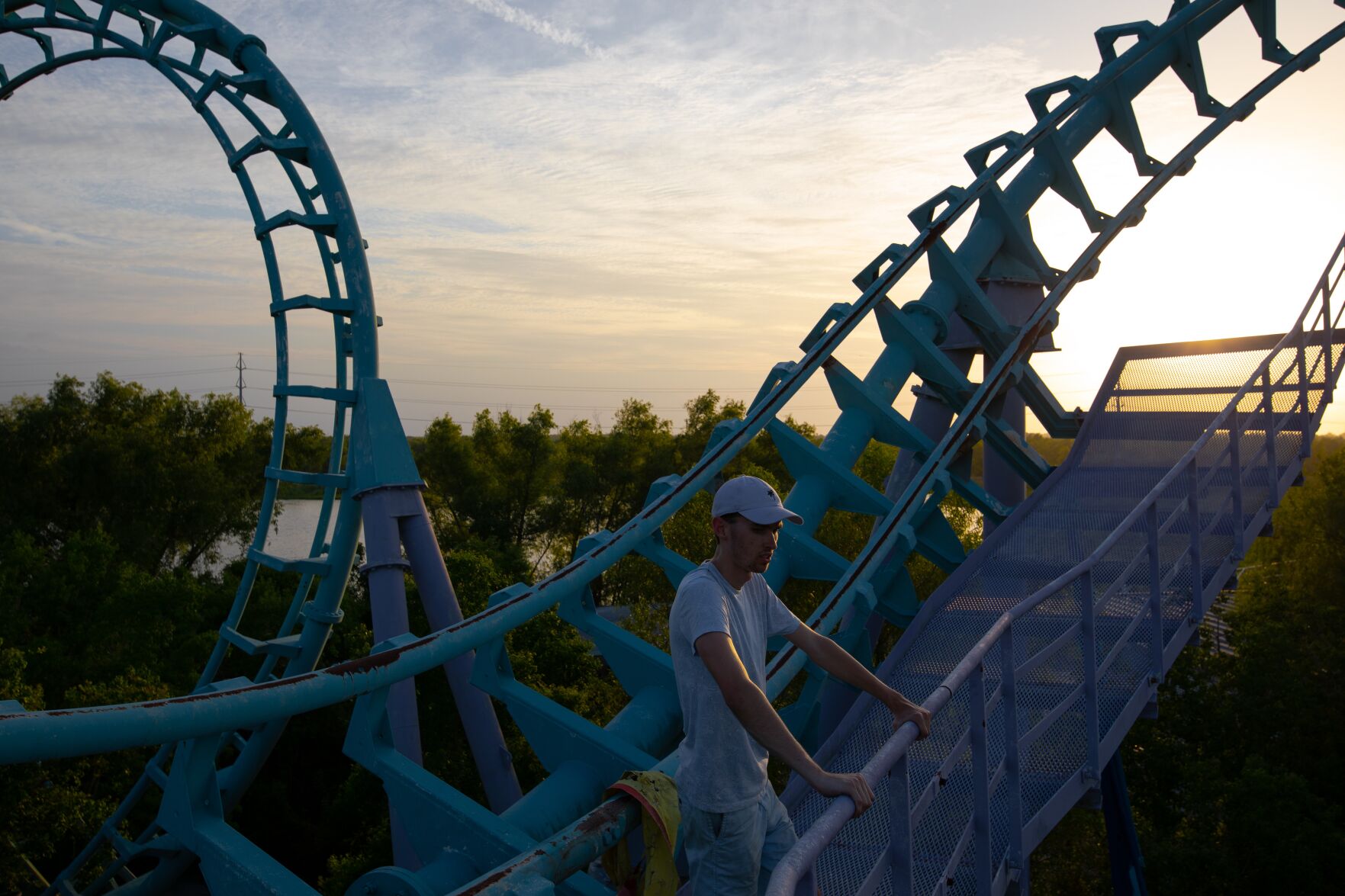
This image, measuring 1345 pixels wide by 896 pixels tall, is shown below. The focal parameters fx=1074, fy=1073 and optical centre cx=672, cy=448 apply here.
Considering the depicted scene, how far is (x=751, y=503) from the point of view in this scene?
264 cm

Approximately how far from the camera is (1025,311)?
25.6ft

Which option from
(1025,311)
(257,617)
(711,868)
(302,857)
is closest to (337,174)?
(1025,311)

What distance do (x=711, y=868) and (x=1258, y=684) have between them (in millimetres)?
23899

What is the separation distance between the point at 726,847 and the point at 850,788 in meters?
0.46

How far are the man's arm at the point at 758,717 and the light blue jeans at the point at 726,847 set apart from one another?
27 centimetres

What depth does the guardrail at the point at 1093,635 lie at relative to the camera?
106 inches

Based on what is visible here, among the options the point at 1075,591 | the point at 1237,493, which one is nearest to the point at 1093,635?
the point at 1075,591

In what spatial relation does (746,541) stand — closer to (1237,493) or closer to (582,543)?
(582,543)

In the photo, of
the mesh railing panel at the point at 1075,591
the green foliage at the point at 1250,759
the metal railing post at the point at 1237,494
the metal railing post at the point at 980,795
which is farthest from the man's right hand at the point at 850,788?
the green foliage at the point at 1250,759

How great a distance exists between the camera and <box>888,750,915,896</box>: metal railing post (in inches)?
105

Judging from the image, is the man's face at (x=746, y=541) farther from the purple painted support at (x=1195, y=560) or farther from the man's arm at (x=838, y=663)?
the purple painted support at (x=1195, y=560)

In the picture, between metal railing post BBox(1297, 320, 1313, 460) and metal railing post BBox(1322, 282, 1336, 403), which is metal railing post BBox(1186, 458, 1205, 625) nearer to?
metal railing post BBox(1297, 320, 1313, 460)

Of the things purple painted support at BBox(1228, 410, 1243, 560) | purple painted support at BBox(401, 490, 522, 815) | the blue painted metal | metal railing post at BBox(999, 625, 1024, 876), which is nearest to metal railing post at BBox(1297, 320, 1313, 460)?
purple painted support at BBox(1228, 410, 1243, 560)

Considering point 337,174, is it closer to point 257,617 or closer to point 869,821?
point 869,821
